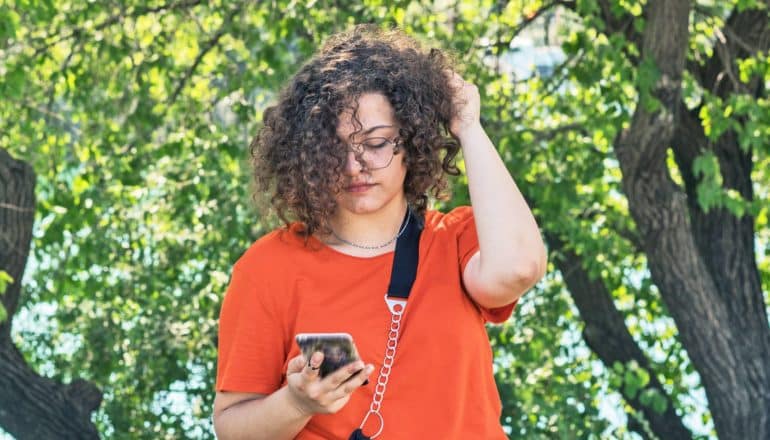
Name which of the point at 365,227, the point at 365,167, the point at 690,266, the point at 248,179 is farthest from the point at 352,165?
the point at 690,266

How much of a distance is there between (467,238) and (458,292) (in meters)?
0.13

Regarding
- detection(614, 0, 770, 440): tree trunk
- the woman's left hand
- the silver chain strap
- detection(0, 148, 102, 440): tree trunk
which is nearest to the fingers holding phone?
the silver chain strap

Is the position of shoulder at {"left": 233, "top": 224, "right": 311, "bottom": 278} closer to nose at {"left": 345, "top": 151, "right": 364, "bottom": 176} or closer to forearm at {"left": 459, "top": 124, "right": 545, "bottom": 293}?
nose at {"left": 345, "top": 151, "right": 364, "bottom": 176}

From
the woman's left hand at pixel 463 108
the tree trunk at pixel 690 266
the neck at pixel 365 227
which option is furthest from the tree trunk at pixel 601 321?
the neck at pixel 365 227

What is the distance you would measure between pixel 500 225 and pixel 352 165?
0.29m

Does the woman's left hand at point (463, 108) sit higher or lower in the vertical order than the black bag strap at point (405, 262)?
higher

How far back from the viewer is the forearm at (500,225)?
95.2 inches

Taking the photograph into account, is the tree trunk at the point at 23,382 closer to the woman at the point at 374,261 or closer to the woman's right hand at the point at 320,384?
the woman at the point at 374,261

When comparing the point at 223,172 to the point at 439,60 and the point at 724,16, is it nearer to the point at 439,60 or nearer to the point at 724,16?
the point at 724,16

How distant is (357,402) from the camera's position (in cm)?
237

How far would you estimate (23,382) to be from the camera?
6066mm

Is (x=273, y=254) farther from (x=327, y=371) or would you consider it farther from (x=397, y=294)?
(x=327, y=371)

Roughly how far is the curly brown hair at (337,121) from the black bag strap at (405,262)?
0.09 metres

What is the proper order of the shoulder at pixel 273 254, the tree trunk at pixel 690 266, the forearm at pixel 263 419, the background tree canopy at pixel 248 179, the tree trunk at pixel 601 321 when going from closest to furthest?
the forearm at pixel 263 419 < the shoulder at pixel 273 254 < the tree trunk at pixel 690 266 < the background tree canopy at pixel 248 179 < the tree trunk at pixel 601 321
